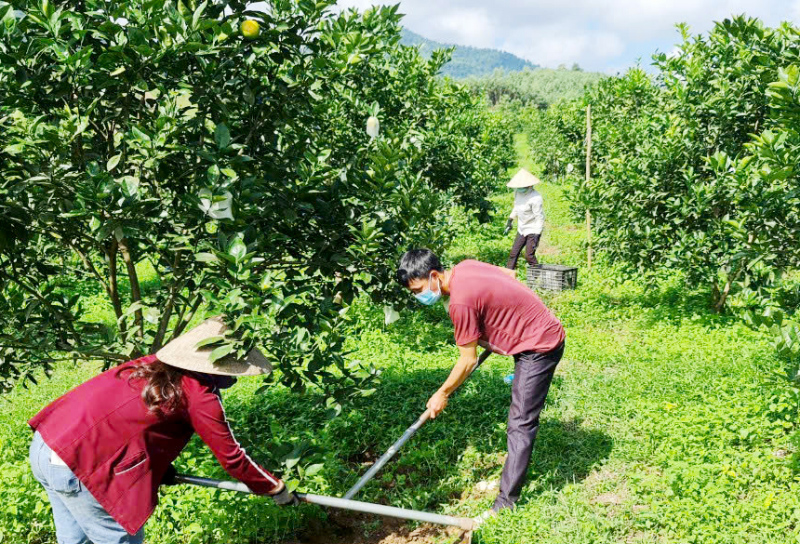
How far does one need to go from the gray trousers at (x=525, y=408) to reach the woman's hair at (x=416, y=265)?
0.84 meters

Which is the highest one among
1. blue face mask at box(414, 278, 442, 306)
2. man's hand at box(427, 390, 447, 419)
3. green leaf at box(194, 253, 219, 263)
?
green leaf at box(194, 253, 219, 263)

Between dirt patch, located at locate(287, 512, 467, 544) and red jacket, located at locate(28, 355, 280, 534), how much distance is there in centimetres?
158

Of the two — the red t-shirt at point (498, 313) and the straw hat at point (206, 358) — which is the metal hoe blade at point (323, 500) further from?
the red t-shirt at point (498, 313)

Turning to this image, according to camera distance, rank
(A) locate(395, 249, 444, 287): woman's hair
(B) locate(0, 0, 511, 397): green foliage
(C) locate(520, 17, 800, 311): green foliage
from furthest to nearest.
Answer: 1. (C) locate(520, 17, 800, 311): green foliage
2. (A) locate(395, 249, 444, 287): woman's hair
3. (B) locate(0, 0, 511, 397): green foliage

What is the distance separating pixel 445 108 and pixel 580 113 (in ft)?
35.6

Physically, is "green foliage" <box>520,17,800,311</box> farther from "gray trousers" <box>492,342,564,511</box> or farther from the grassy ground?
"gray trousers" <box>492,342,564,511</box>

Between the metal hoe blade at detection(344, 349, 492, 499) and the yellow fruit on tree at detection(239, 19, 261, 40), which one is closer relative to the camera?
the yellow fruit on tree at detection(239, 19, 261, 40)

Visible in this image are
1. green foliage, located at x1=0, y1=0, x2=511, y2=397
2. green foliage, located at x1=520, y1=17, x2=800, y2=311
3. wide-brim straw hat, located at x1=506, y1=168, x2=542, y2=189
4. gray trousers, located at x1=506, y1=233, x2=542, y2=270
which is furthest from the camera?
gray trousers, located at x1=506, y1=233, x2=542, y2=270

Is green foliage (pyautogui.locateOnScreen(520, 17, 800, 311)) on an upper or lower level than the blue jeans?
upper

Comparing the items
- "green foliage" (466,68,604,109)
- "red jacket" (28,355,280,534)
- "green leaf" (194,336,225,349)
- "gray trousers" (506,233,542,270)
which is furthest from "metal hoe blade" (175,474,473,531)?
"green foliage" (466,68,604,109)

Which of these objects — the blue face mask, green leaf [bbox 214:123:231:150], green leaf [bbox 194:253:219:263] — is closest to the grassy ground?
the blue face mask

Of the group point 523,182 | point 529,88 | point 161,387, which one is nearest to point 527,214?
point 523,182

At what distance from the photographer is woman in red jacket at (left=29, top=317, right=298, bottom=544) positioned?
265cm

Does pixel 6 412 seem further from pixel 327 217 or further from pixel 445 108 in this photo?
pixel 445 108
